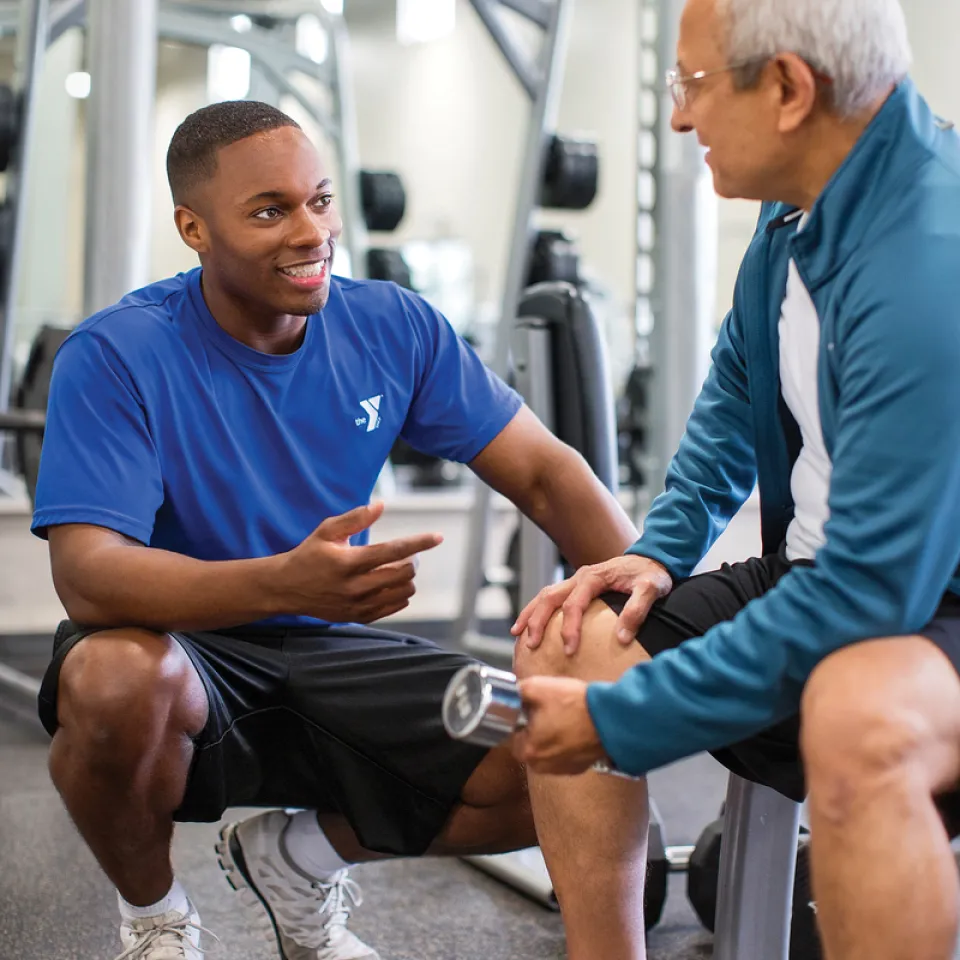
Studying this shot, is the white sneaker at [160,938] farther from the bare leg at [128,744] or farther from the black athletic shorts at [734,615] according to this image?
the black athletic shorts at [734,615]

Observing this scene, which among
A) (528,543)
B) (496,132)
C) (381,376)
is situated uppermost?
(496,132)

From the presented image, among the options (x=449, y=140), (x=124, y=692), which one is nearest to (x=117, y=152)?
(x=124, y=692)

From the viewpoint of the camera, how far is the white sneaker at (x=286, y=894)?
149cm

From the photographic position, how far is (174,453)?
4.59 feet

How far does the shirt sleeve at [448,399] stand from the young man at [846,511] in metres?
0.46

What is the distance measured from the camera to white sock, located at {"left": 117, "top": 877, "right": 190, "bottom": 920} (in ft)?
4.48

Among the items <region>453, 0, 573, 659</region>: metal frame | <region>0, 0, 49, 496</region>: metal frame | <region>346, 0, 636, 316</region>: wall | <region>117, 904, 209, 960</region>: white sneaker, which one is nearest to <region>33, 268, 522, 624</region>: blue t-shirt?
<region>117, 904, 209, 960</region>: white sneaker

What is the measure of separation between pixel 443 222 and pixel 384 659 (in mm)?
7949

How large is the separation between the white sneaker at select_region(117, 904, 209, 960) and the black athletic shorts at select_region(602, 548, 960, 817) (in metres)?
0.58

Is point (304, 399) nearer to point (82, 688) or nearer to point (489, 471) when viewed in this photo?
point (489, 471)

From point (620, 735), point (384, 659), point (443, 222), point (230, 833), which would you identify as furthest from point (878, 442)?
point (443, 222)

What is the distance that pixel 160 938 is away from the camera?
1.35 meters

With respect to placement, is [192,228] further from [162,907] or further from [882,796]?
[882,796]

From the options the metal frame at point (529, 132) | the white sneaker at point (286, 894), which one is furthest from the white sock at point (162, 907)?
the metal frame at point (529, 132)
